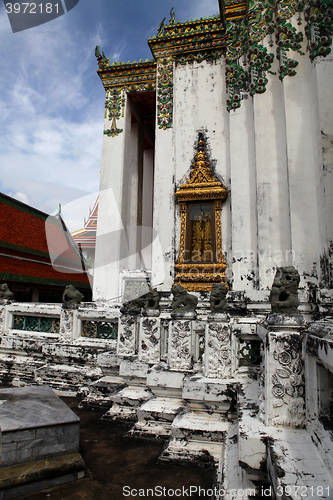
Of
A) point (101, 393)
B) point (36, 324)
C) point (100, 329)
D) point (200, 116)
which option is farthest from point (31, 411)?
point (200, 116)

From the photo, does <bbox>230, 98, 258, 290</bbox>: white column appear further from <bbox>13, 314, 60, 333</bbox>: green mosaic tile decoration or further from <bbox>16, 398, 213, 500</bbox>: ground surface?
<bbox>16, 398, 213, 500</bbox>: ground surface

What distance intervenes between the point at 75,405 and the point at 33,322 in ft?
9.14

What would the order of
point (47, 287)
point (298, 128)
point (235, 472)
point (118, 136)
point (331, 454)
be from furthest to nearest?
point (47, 287), point (118, 136), point (298, 128), point (235, 472), point (331, 454)

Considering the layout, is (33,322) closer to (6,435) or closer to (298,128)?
(6,435)

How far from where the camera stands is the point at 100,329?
6.09 metres

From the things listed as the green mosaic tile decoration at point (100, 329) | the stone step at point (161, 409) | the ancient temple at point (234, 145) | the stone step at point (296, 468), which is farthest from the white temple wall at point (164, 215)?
the stone step at point (296, 468)

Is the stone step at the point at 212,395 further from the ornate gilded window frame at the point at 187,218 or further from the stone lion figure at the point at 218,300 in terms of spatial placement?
the ornate gilded window frame at the point at 187,218

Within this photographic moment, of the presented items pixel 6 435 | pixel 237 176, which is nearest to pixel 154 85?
pixel 237 176

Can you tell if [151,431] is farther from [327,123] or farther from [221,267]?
[327,123]

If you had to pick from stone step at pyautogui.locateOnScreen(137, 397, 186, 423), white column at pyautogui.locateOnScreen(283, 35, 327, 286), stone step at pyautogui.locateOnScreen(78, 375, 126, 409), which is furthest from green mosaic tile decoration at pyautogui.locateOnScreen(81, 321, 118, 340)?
white column at pyautogui.locateOnScreen(283, 35, 327, 286)

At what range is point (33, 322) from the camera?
700 centimetres

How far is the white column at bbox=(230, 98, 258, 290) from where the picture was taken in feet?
26.5

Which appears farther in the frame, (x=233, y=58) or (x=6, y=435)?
(x=233, y=58)

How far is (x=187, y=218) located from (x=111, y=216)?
273 centimetres
